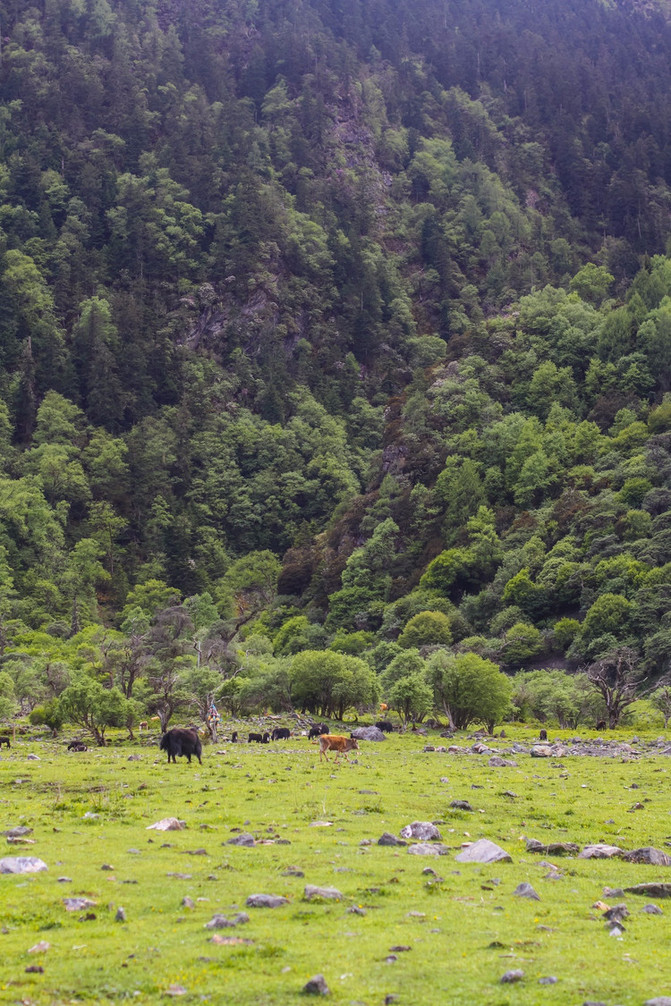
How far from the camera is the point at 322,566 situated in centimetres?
16250

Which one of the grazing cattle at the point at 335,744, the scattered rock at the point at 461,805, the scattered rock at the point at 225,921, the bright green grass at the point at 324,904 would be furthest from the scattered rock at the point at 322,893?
the grazing cattle at the point at 335,744

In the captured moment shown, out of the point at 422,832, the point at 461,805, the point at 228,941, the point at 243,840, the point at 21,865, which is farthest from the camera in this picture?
the point at 461,805

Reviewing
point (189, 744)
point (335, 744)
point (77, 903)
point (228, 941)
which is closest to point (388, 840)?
point (77, 903)

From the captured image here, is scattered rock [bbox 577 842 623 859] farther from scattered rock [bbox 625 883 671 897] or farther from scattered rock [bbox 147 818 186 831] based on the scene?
scattered rock [bbox 147 818 186 831]

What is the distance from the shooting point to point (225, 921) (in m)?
15.0

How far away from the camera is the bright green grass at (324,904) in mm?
12727

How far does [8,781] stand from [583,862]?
21.3m

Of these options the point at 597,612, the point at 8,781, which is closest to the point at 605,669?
the point at 597,612

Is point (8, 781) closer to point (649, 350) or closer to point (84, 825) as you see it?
point (84, 825)

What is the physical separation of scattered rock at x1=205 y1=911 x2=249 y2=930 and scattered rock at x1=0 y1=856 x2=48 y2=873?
512cm

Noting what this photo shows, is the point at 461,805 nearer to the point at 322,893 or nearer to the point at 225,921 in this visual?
the point at 322,893

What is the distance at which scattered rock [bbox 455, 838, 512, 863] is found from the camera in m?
20.6

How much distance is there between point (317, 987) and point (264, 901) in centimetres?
421

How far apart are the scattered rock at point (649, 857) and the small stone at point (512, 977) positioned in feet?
30.7
